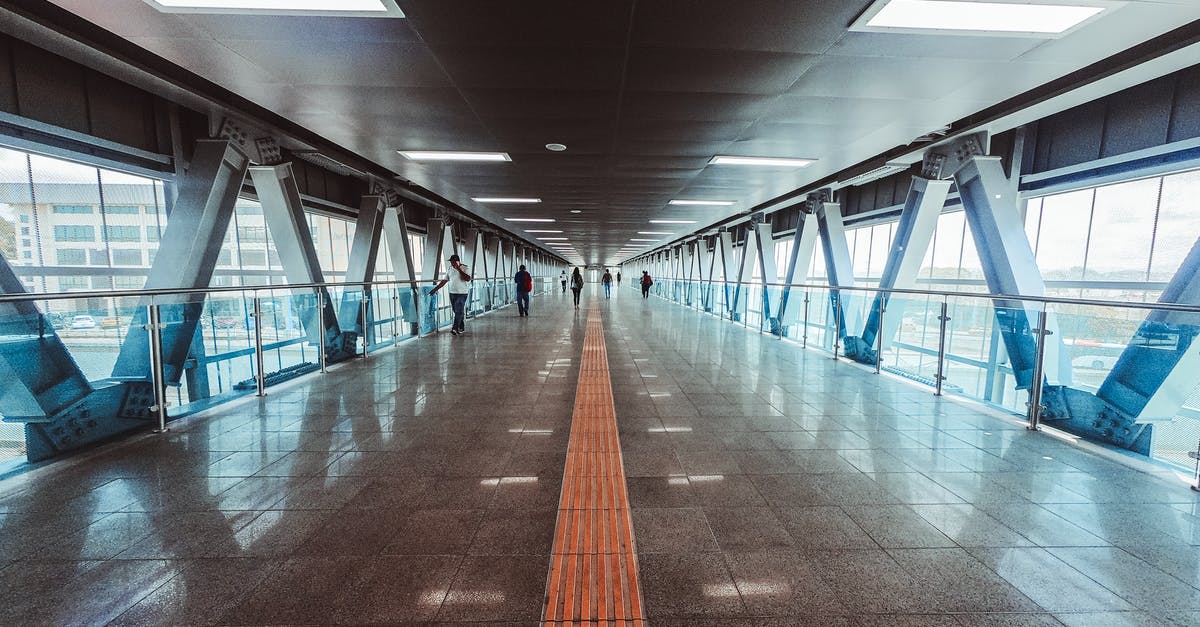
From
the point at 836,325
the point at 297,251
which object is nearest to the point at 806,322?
the point at 836,325

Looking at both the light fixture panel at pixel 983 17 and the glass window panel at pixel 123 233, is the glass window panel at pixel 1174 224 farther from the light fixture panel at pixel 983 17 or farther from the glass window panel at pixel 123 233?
the glass window panel at pixel 123 233

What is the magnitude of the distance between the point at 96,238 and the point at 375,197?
4.82 metres

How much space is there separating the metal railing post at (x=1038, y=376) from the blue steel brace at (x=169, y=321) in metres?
7.89

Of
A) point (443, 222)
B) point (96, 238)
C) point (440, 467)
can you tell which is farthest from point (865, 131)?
point (443, 222)

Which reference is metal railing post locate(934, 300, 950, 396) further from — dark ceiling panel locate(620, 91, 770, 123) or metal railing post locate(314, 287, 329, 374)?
metal railing post locate(314, 287, 329, 374)

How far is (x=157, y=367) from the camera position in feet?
13.3

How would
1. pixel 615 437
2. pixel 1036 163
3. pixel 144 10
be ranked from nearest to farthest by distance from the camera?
pixel 144 10 < pixel 615 437 < pixel 1036 163

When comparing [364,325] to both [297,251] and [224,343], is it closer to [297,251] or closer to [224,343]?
[297,251]

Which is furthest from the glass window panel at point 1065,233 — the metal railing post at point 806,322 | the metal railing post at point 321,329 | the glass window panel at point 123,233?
the glass window panel at point 123,233

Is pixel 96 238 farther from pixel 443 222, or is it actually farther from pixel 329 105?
pixel 443 222

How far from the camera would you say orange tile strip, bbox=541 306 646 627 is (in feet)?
5.98

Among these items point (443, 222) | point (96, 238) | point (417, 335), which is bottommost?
point (417, 335)

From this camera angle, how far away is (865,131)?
587cm

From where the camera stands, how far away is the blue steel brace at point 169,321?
3.35 meters
